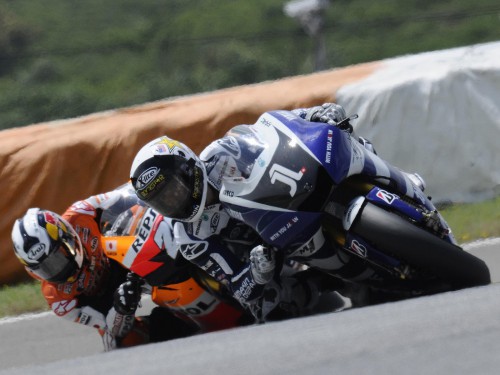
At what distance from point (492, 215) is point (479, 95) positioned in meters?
1.14

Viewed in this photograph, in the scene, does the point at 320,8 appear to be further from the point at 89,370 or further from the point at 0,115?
the point at 89,370

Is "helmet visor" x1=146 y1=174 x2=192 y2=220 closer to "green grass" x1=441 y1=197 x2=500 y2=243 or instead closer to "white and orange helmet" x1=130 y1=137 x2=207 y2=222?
"white and orange helmet" x1=130 y1=137 x2=207 y2=222

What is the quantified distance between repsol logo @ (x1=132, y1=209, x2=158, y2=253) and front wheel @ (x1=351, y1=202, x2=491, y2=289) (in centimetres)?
129

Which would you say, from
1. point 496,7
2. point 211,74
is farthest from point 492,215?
point 496,7

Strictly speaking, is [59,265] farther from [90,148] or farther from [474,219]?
[474,219]

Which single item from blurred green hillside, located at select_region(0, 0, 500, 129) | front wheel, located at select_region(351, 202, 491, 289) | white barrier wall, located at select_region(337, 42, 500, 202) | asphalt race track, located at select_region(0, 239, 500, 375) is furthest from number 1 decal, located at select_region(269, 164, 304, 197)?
blurred green hillside, located at select_region(0, 0, 500, 129)

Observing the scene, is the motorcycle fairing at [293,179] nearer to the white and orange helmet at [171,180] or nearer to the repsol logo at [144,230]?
the white and orange helmet at [171,180]

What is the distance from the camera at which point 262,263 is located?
15.8 feet

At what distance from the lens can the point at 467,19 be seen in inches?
734

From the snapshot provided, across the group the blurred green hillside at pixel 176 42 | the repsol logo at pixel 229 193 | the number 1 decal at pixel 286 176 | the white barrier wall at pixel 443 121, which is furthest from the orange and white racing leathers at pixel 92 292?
the blurred green hillside at pixel 176 42

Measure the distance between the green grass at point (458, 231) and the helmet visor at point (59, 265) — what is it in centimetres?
184

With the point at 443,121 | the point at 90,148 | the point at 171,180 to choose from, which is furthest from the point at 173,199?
the point at 443,121

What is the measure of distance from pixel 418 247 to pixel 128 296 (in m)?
1.69

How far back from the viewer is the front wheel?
4.41 m
